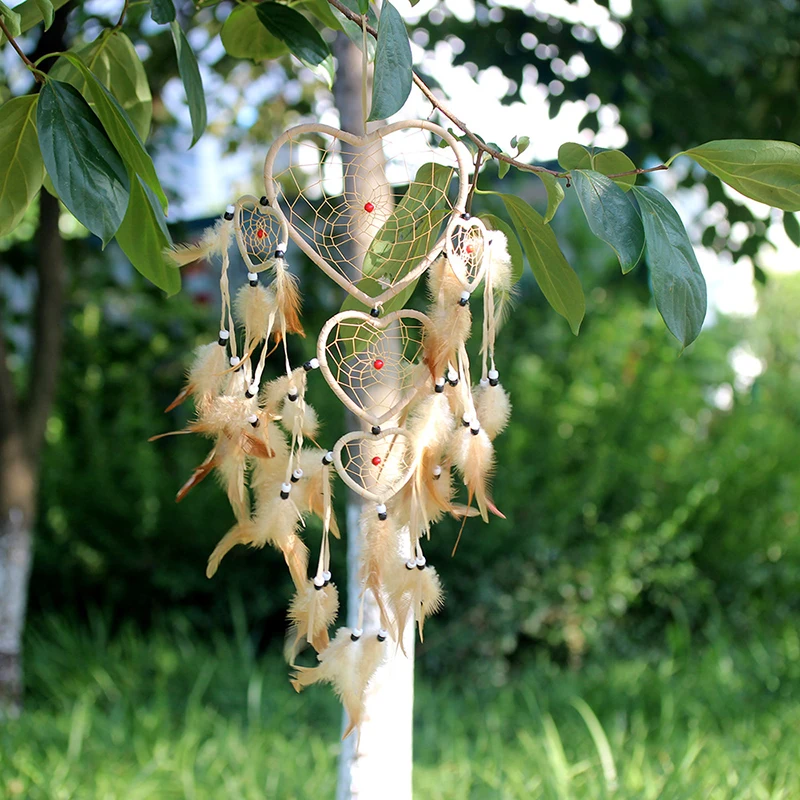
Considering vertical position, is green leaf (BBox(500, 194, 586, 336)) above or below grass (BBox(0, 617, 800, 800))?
above

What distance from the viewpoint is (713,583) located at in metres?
3.54

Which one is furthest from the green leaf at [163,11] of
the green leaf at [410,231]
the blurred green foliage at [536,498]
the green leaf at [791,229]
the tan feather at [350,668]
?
the blurred green foliage at [536,498]

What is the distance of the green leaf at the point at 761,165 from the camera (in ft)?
2.24

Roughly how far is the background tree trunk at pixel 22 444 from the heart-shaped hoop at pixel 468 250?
1929 mm

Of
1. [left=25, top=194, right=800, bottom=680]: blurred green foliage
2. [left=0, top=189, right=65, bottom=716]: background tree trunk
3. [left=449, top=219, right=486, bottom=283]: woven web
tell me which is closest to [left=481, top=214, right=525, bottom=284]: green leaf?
[left=449, top=219, right=486, bottom=283]: woven web

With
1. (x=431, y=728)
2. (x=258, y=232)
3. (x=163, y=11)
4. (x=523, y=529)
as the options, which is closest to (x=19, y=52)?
(x=163, y=11)

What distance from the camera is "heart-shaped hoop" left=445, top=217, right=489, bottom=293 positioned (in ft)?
2.48

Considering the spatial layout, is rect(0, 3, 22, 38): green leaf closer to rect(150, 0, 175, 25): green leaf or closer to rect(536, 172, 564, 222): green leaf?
rect(150, 0, 175, 25): green leaf

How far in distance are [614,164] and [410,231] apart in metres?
0.23

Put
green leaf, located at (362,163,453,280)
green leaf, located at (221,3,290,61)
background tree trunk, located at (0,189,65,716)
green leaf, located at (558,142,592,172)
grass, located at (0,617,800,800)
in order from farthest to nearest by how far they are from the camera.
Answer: background tree trunk, located at (0,189,65,716)
grass, located at (0,617,800,800)
green leaf, located at (221,3,290,61)
green leaf, located at (362,163,453,280)
green leaf, located at (558,142,592,172)

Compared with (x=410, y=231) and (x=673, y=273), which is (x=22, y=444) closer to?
(x=410, y=231)

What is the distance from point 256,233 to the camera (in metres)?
0.82

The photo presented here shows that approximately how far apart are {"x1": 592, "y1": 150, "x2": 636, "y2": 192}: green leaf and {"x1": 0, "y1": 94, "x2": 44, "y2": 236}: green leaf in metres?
0.47

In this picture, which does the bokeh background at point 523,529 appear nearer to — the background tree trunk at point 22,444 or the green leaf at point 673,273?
the background tree trunk at point 22,444
